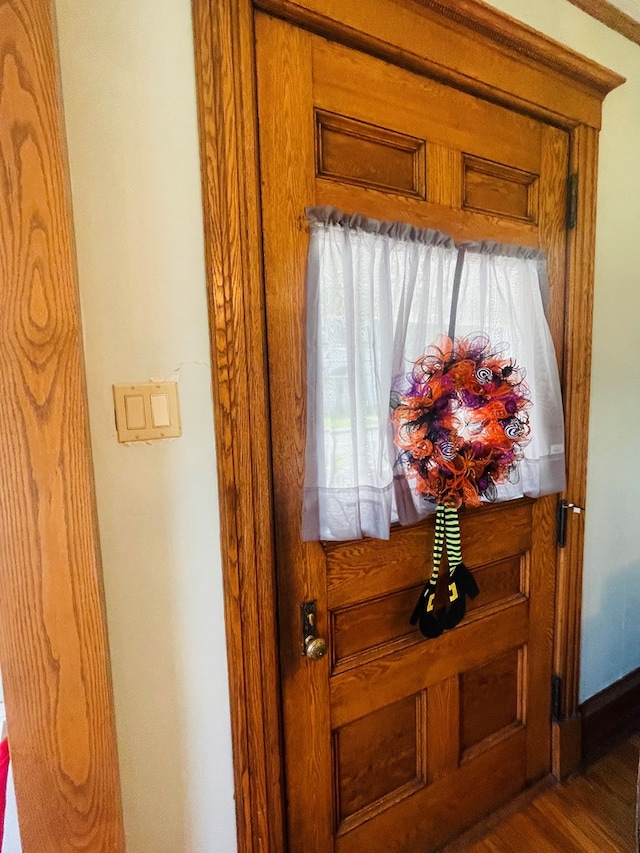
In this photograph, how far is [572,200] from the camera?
4.05ft

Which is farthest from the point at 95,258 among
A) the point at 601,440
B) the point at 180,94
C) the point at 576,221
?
the point at 601,440

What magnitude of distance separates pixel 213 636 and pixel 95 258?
2.55 feet

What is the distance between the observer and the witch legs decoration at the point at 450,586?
0.99 meters

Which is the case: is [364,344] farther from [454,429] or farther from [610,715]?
[610,715]

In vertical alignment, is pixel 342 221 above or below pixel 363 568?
above

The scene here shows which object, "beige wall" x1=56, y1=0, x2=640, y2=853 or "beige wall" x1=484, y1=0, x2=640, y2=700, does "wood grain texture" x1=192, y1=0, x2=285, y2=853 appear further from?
"beige wall" x1=484, y1=0, x2=640, y2=700

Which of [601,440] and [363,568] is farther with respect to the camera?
[601,440]

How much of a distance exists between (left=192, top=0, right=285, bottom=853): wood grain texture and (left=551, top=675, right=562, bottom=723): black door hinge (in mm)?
1026

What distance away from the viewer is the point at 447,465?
93 cm

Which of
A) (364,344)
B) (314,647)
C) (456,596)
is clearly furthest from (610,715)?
(364,344)

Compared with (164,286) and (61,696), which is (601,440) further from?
(61,696)

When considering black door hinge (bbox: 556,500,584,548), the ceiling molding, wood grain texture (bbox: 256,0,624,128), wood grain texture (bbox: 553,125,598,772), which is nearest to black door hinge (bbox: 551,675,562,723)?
wood grain texture (bbox: 553,125,598,772)

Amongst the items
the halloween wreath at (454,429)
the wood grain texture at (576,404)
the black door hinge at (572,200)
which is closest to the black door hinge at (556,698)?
the wood grain texture at (576,404)

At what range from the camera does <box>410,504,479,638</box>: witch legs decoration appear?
3.24ft
